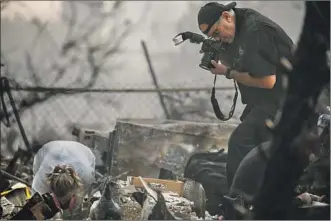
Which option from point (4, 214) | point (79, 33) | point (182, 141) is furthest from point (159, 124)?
point (4, 214)

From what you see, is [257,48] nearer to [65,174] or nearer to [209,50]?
[209,50]

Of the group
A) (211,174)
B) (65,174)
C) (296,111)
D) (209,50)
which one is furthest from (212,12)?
(65,174)

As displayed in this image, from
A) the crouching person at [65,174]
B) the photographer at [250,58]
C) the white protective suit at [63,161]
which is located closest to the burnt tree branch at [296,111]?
the photographer at [250,58]

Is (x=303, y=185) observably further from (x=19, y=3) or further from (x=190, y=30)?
(x=19, y=3)

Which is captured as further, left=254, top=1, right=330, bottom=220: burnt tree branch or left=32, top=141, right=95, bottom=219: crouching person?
left=32, top=141, right=95, bottom=219: crouching person

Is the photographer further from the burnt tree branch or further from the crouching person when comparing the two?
the crouching person

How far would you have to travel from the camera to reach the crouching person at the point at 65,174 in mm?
3137

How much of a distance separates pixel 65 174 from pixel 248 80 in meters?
1.06

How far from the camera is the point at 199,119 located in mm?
4902

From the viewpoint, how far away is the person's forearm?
2988 mm

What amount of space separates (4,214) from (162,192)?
0.84 m

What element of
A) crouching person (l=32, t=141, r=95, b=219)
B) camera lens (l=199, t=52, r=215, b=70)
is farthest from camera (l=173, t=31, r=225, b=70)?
crouching person (l=32, t=141, r=95, b=219)

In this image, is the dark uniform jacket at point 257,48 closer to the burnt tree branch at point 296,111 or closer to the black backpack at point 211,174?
the burnt tree branch at point 296,111

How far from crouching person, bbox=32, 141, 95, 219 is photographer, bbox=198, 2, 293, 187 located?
845 mm
